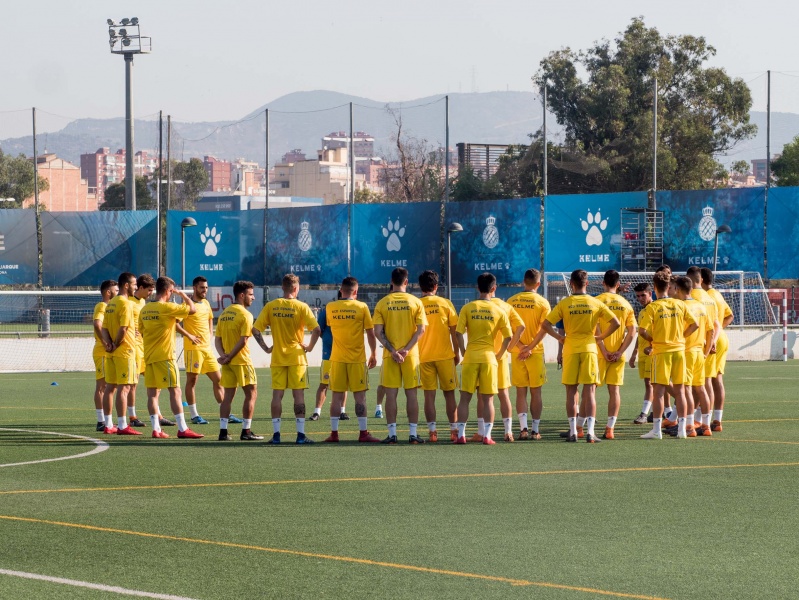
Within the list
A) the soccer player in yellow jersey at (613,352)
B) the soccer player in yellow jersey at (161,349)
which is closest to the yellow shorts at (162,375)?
the soccer player in yellow jersey at (161,349)

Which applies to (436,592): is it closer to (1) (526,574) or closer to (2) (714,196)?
(1) (526,574)

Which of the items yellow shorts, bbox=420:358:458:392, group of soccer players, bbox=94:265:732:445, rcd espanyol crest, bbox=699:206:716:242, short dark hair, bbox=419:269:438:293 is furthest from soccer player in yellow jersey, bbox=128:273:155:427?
rcd espanyol crest, bbox=699:206:716:242

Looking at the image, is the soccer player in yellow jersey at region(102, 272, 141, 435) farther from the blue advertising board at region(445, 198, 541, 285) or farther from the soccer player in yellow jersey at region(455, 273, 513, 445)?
the blue advertising board at region(445, 198, 541, 285)

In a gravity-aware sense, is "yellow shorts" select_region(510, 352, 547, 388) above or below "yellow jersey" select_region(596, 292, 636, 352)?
below

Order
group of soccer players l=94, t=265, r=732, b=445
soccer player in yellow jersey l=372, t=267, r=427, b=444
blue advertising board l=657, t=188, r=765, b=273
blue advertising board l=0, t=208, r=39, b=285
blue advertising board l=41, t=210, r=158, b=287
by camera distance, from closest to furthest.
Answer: soccer player in yellow jersey l=372, t=267, r=427, b=444, group of soccer players l=94, t=265, r=732, b=445, blue advertising board l=657, t=188, r=765, b=273, blue advertising board l=0, t=208, r=39, b=285, blue advertising board l=41, t=210, r=158, b=287

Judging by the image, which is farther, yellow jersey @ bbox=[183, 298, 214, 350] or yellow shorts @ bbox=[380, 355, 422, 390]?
yellow jersey @ bbox=[183, 298, 214, 350]

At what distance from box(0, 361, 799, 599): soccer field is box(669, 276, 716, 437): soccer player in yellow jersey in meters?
0.41

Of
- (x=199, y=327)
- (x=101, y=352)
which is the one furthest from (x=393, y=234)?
(x=101, y=352)

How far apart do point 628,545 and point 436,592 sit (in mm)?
1788

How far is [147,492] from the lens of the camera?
34.4 feet

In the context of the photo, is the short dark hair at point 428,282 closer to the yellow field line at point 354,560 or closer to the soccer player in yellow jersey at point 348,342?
the soccer player in yellow jersey at point 348,342

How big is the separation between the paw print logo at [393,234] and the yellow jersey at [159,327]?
2647 cm

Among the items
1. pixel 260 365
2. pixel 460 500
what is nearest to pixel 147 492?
pixel 460 500

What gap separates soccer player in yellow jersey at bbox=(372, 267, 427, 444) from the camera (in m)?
13.8
